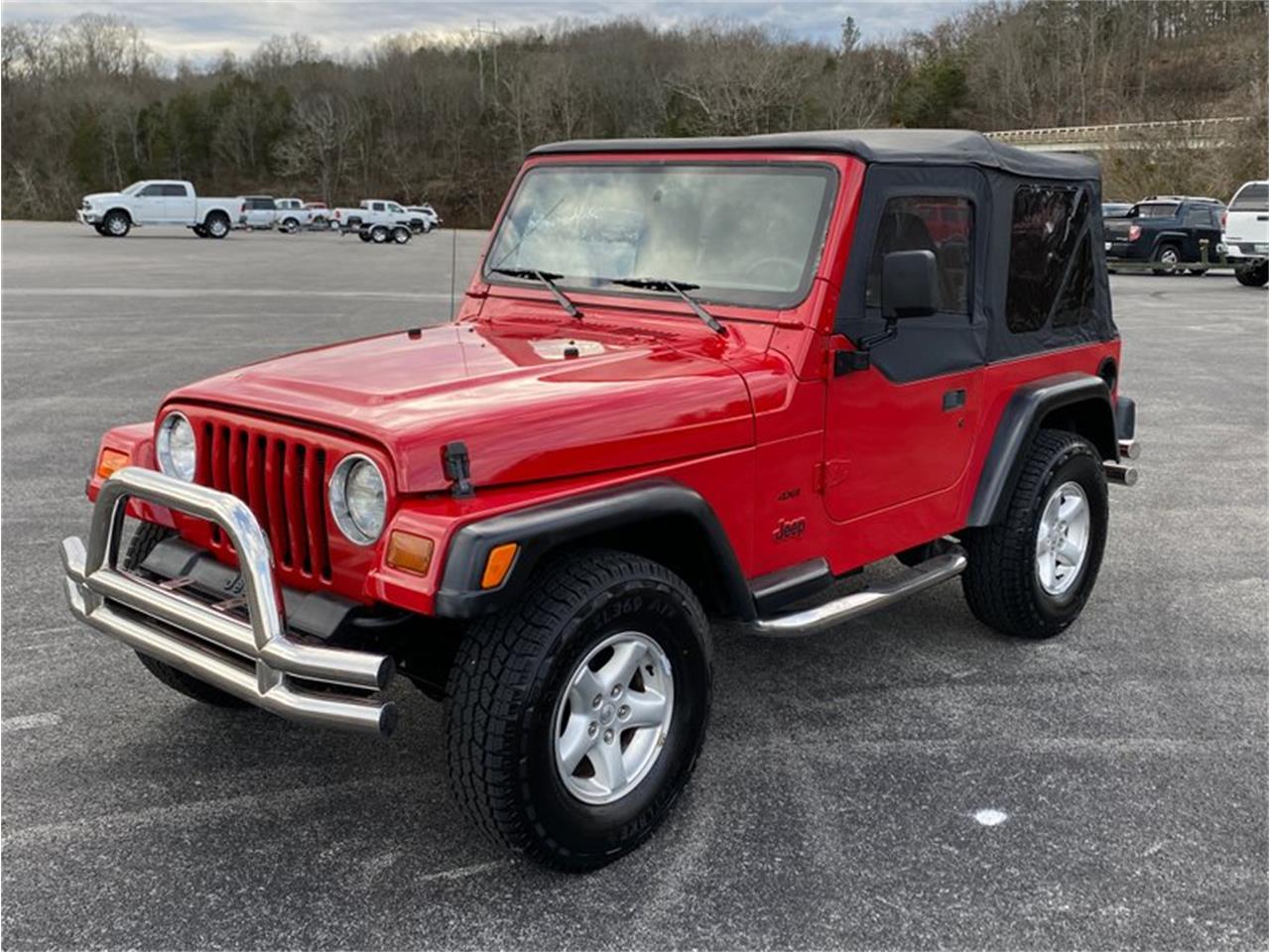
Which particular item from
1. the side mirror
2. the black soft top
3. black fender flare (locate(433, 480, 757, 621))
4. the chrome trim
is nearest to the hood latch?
black fender flare (locate(433, 480, 757, 621))

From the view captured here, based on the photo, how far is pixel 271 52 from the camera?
11381cm

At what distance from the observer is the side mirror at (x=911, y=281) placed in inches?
141

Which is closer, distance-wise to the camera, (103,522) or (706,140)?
(103,522)

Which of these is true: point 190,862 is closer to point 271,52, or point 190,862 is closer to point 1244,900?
point 1244,900

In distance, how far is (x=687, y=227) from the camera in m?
4.04

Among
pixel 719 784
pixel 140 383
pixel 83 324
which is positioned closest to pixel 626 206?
pixel 719 784

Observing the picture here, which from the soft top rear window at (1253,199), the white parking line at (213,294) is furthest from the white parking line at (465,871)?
the soft top rear window at (1253,199)

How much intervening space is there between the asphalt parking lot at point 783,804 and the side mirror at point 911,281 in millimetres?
1501

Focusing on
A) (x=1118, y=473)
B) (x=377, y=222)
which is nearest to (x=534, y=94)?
(x=377, y=222)

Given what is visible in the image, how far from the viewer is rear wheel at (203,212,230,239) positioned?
1671 inches

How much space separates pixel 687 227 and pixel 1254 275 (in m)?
22.9

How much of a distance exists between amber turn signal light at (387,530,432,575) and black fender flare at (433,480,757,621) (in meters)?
0.06

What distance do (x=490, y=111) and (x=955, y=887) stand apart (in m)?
106

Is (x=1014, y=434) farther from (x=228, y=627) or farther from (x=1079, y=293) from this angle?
(x=228, y=627)
